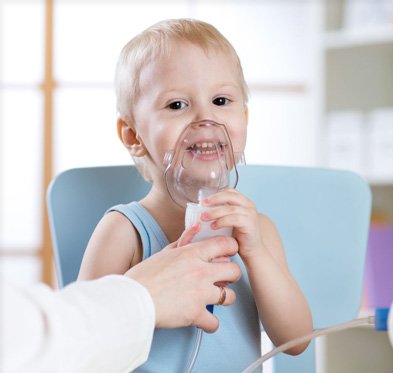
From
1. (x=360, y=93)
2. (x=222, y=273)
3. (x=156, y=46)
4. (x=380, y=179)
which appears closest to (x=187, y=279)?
(x=222, y=273)

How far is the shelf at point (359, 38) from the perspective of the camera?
2.11m

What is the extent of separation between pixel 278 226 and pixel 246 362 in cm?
18

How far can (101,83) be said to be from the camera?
2902 millimetres

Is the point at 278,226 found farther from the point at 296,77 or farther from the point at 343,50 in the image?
the point at 296,77

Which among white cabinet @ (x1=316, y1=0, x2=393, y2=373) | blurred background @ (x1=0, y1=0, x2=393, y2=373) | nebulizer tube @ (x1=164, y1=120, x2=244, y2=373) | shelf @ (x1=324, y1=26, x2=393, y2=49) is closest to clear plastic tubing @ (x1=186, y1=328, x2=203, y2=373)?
nebulizer tube @ (x1=164, y1=120, x2=244, y2=373)

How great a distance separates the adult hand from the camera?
1.74 feet

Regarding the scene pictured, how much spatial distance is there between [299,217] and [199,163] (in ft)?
0.80

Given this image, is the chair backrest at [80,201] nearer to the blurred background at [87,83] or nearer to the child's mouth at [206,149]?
the child's mouth at [206,149]

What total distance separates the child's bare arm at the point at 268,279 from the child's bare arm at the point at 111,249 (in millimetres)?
102

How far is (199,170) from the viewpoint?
2.02 feet

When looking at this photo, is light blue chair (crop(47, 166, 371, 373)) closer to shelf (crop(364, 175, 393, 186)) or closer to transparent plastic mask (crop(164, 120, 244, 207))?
transparent plastic mask (crop(164, 120, 244, 207))

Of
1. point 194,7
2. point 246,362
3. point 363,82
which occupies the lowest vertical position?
point 246,362

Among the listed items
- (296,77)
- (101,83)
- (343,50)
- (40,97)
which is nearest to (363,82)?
(343,50)

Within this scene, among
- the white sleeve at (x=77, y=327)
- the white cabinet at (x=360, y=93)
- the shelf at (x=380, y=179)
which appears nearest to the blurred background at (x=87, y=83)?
the white cabinet at (x=360, y=93)
